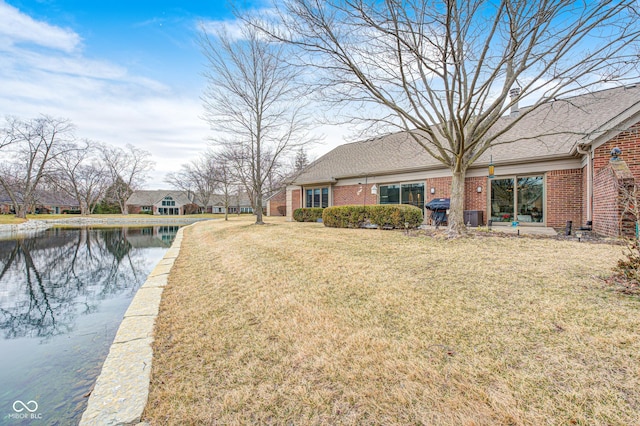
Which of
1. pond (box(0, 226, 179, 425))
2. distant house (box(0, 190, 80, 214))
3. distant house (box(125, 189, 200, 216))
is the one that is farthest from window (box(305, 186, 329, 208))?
distant house (box(0, 190, 80, 214))

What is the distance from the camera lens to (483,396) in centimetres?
187

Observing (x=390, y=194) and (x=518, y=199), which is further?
(x=390, y=194)

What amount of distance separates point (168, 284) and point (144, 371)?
3009 millimetres

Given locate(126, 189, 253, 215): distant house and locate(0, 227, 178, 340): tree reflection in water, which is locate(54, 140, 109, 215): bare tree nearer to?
locate(126, 189, 253, 215): distant house

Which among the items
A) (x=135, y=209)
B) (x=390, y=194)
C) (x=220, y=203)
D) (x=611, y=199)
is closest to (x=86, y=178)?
(x=135, y=209)

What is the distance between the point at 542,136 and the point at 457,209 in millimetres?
3983

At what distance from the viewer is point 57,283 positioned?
21.7 ft

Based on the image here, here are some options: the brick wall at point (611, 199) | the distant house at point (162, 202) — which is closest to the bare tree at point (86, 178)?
the distant house at point (162, 202)

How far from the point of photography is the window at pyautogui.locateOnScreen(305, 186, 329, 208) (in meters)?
17.6

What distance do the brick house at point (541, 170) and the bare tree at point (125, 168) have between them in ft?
142

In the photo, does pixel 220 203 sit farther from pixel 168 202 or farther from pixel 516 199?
pixel 516 199

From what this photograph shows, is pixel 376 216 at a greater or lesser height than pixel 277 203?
lesser

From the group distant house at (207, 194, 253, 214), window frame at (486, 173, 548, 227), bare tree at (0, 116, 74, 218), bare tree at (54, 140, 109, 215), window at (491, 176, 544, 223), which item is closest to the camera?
window frame at (486, 173, 548, 227)

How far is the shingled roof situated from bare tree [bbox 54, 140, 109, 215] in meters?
39.1
